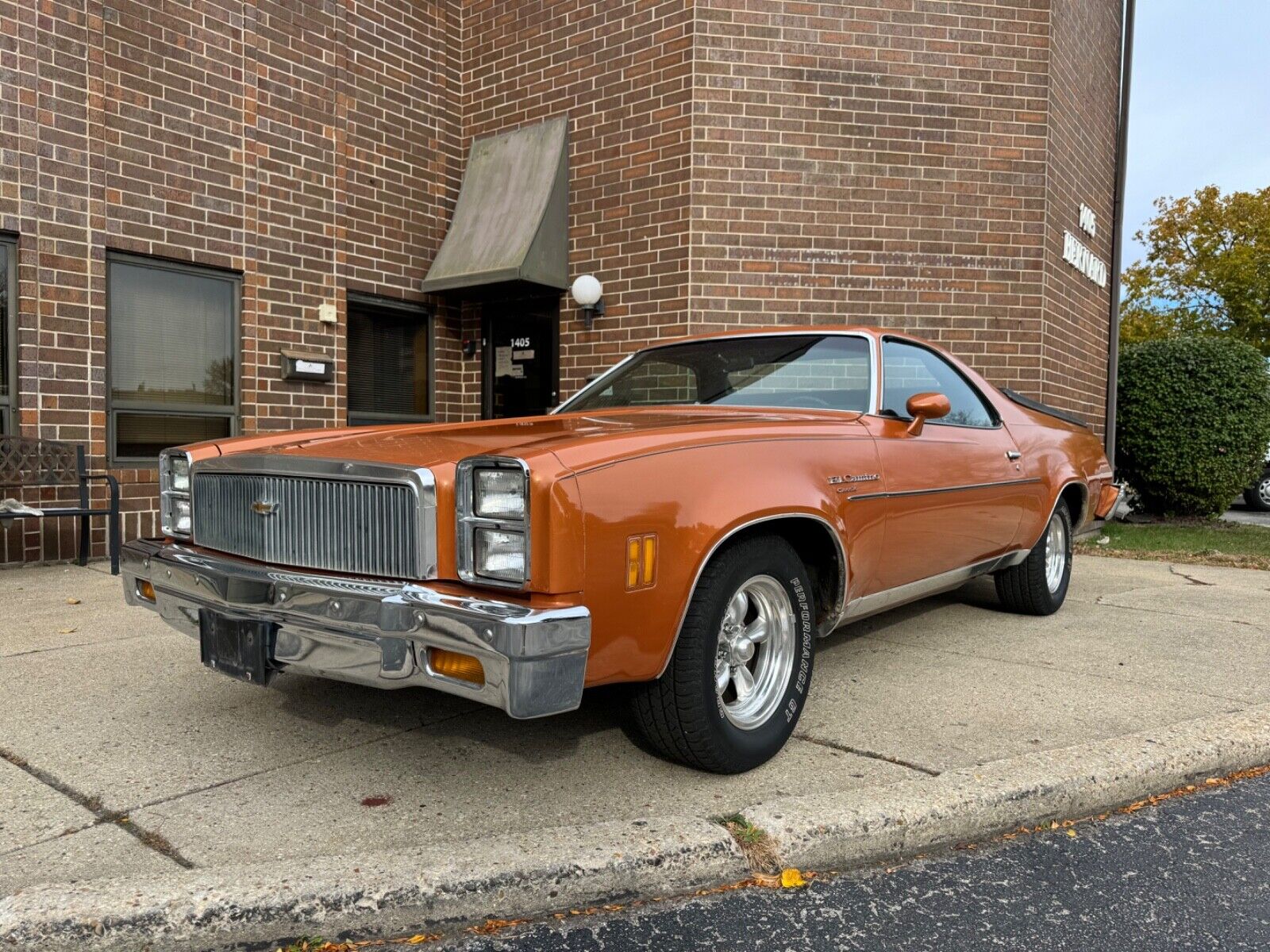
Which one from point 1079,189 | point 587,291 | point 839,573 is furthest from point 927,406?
point 1079,189

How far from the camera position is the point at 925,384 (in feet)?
14.4

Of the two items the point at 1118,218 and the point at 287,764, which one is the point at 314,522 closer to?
the point at 287,764

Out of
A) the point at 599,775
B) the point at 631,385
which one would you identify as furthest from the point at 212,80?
the point at 599,775

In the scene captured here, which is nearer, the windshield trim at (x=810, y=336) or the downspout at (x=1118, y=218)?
the windshield trim at (x=810, y=336)

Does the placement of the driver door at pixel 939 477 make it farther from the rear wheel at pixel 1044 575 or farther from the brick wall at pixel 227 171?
the brick wall at pixel 227 171

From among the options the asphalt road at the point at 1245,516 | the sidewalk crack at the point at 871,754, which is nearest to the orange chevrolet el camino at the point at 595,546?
the sidewalk crack at the point at 871,754

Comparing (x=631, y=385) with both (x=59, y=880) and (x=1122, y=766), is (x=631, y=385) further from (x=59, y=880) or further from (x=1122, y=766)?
(x=59, y=880)

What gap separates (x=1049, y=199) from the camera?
28.7 feet

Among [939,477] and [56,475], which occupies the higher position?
[939,477]

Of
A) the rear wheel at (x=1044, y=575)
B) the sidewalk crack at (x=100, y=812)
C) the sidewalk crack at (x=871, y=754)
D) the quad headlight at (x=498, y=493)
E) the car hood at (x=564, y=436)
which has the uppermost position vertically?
the car hood at (x=564, y=436)

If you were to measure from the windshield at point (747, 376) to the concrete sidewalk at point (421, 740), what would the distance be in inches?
47.2

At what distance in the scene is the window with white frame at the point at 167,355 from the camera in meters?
7.25

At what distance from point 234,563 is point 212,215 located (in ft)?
18.8

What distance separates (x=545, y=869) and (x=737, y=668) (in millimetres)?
1000
